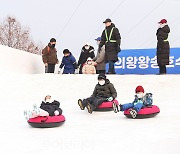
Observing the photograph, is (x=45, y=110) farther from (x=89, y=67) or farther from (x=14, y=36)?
(x=14, y=36)

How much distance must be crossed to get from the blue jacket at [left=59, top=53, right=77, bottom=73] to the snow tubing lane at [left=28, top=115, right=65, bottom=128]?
18.8ft

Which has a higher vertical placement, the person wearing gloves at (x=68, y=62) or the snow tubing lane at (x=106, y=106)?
the person wearing gloves at (x=68, y=62)

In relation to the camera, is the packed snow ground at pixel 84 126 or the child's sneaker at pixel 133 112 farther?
the child's sneaker at pixel 133 112

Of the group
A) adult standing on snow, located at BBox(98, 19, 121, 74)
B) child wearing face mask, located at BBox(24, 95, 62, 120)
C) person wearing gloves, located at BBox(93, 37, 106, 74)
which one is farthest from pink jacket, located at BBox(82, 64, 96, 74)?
child wearing face mask, located at BBox(24, 95, 62, 120)

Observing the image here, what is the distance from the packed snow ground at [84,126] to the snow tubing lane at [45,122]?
8cm

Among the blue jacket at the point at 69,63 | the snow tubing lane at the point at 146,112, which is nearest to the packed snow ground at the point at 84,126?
the snow tubing lane at the point at 146,112

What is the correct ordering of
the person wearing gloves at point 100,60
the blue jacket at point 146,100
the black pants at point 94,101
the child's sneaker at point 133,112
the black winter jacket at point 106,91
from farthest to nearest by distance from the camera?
the person wearing gloves at point 100,60, the black winter jacket at point 106,91, the black pants at point 94,101, the blue jacket at point 146,100, the child's sneaker at point 133,112

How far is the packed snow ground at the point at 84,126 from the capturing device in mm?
3637

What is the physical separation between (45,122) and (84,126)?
625mm

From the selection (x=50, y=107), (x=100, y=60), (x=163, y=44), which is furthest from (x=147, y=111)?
(x=100, y=60)

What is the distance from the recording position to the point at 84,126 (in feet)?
16.2

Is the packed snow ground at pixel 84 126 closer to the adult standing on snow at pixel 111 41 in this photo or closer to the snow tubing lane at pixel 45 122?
the snow tubing lane at pixel 45 122

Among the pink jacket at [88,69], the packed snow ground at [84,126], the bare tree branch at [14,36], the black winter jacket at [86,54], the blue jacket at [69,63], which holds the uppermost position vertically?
the bare tree branch at [14,36]

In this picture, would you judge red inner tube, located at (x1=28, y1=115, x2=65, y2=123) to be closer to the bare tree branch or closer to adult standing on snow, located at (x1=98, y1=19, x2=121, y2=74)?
adult standing on snow, located at (x1=98, y1=19, x2=121, y2=74)
